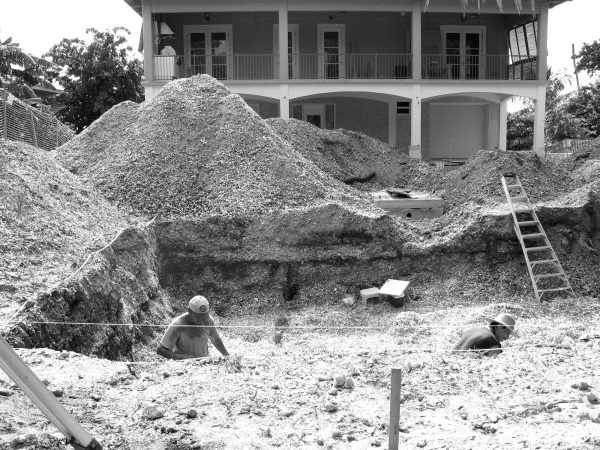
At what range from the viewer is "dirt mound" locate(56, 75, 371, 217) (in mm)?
12938

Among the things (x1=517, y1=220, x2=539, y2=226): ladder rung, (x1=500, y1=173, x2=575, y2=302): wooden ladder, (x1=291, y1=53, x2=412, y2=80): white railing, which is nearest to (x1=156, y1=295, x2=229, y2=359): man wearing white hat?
(x1=500, y1=173, x2=575, y2=302): wooden ladder

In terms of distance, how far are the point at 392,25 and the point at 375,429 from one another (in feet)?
67.5

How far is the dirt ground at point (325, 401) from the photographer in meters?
4.83

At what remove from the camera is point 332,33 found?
23391 mm

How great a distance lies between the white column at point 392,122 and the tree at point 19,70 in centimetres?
1630

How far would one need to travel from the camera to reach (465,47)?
941 inches

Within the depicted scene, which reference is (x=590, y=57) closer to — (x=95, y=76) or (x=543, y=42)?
(x=543, y=42)

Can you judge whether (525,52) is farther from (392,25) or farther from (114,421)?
(114,421)

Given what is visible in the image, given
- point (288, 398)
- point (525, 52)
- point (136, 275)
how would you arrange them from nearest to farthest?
point (288, 398) → point (136, 275) → point (525, 52)

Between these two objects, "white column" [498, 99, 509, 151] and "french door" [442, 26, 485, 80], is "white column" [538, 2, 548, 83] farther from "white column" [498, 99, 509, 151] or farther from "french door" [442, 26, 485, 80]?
"french door" [442, 26, 485, 80]

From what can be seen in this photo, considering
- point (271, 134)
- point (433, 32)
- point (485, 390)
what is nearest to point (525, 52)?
point (433, 32)

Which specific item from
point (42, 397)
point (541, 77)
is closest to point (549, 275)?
point (42, 397)

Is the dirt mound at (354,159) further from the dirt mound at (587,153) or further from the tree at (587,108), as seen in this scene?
the tree at (587,108)

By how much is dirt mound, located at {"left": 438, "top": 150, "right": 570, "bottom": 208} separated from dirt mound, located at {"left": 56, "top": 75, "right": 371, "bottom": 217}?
2930 millimetres
